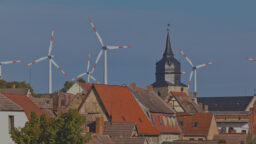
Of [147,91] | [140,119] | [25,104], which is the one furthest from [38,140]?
[147,91]

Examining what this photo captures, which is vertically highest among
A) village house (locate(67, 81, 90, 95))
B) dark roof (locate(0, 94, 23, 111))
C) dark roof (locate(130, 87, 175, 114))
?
village house (locate(67, 81, 90, 95))

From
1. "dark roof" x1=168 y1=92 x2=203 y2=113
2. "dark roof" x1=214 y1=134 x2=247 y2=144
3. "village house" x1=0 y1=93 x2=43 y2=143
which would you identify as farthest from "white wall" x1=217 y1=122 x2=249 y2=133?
"village house" x1=0 y1=93 x2=43 y2=143

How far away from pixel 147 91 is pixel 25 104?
4271 centimetres

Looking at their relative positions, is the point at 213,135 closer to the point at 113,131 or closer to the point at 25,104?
the point at 113,131

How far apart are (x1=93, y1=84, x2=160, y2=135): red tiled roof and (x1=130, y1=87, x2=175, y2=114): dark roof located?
3.69 meters

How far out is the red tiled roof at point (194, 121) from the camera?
141125 millimetres

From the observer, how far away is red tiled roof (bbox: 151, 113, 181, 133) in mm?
119781

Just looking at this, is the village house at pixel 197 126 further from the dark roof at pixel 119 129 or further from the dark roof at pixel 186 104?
the dark roof at pixel 119 129

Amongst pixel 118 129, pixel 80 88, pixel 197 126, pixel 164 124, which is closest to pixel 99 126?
pixel 118 129

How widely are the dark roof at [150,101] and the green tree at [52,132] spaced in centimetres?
4981

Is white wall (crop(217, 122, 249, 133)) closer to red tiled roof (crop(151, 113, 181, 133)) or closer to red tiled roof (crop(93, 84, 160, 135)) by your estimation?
red tiled roof (crop(151, 113, 181, 133))

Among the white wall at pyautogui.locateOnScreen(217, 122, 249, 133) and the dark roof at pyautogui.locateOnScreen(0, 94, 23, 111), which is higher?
the dark roof at pyautogui.locateOnScreen(0, 94, 23, 111)

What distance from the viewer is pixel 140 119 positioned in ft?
376

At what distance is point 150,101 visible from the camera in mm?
126688
